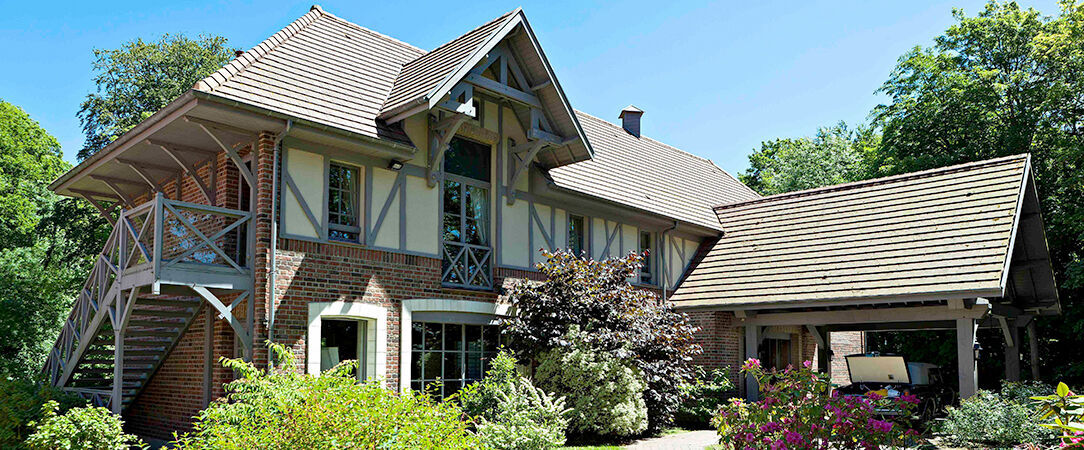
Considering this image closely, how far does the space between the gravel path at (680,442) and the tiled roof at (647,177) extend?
5279 mm

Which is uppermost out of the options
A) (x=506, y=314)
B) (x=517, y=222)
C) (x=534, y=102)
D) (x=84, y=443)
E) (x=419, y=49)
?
(x=419, y=49)

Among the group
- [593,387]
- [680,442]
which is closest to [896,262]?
[680,442]

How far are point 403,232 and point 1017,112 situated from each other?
21.9m

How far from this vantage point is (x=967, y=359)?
51.8ft

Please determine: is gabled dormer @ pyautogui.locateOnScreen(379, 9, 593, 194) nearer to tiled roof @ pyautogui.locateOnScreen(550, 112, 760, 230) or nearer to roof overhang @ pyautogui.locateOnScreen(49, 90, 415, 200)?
roof overhang @ pyautogui.locateOnScreen(49, 90, 415, 200)

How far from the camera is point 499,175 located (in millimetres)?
16250

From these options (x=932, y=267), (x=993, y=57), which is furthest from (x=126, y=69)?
(x=993, y=57)

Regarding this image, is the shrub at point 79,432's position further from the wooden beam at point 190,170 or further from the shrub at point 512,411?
the shrub at point 512,411

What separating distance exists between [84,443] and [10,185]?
24.7m

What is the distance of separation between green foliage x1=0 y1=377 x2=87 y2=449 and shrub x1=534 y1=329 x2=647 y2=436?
749cm

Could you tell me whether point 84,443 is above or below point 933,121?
below

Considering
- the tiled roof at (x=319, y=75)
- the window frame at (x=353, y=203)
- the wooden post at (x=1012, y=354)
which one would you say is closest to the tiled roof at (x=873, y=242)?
the wooden post at (x=1012, y=354)

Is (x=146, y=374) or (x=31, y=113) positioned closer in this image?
(x=146, y=374)

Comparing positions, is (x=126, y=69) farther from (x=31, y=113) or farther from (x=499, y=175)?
(x=499, y=175)
